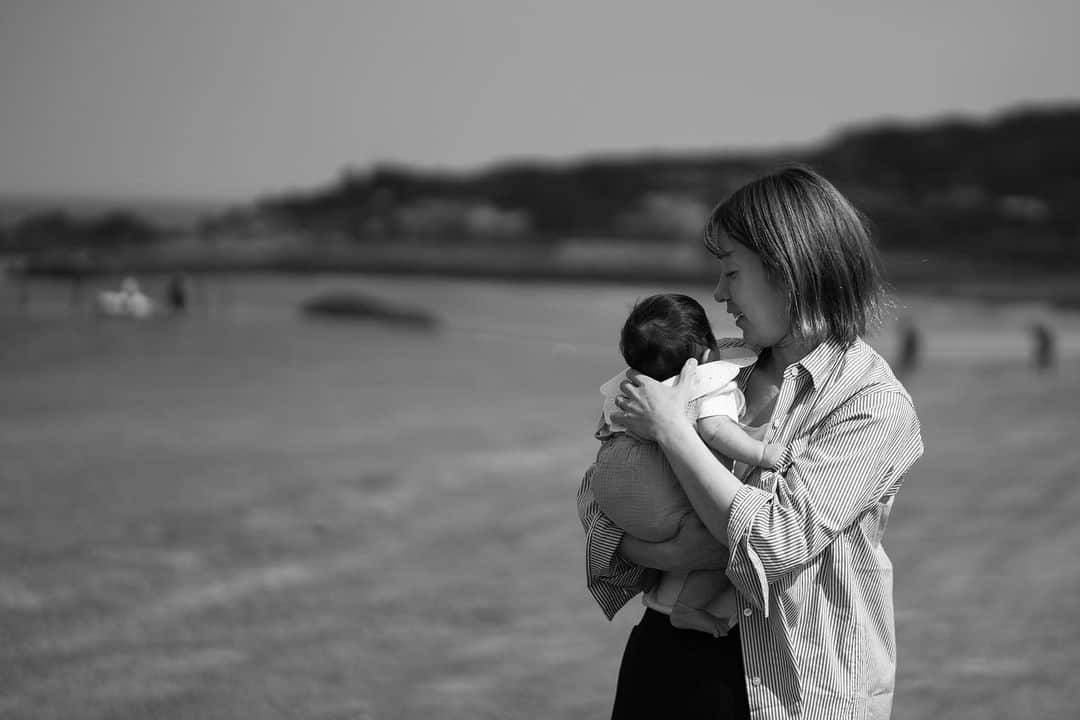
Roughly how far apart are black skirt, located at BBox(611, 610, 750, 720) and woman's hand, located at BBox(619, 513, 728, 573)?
128mm

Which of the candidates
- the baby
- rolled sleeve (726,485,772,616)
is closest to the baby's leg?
the baby

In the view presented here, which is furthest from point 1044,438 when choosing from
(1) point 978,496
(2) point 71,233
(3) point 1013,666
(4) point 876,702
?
(2) point 71,233

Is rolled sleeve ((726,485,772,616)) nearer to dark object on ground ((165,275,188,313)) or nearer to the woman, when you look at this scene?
the woman

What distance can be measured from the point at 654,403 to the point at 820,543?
0.29 m

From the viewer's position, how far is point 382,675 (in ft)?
13.2

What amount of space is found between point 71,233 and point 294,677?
37.4ft

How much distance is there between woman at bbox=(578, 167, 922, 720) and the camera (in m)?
1.46

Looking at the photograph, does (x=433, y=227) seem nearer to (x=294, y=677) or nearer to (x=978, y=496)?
(x=978, y=496)

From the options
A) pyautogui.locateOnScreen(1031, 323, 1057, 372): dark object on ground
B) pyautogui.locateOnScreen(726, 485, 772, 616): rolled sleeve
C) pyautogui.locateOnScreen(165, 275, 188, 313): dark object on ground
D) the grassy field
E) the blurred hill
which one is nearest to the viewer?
pyautogui.locateOnScreen(726, 485, 772, 616): rolled sleeve

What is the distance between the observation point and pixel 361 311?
19359 mm

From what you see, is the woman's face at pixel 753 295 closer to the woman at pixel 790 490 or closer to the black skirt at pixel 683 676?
the woman at pixel 790 490

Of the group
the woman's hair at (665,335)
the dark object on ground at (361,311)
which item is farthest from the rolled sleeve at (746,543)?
the dark object on ground at (361,311)

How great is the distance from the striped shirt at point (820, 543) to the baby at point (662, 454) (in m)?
0.05

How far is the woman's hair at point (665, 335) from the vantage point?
5.19 ft
